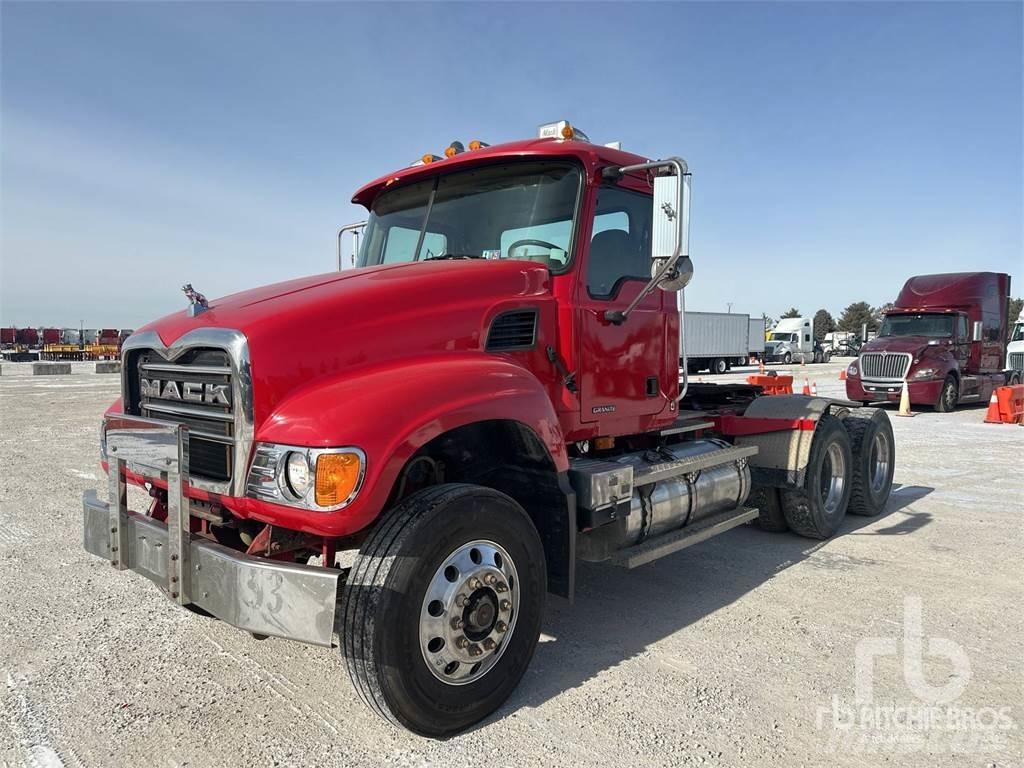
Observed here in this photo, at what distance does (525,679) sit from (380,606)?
113cm

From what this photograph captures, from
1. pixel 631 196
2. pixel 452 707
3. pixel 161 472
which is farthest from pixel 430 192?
pixel 452 707

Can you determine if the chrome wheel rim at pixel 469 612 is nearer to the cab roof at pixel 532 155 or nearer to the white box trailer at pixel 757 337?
the cab roof at pixel 532 155

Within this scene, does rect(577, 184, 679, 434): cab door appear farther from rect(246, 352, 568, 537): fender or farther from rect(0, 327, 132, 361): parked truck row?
rect(0, 327, 132, 361): parked truck row

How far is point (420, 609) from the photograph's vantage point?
281 centimetres

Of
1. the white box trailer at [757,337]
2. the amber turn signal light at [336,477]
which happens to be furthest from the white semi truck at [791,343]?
the amber turn signal light at [336,477]

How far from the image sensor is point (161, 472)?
3.08 metres

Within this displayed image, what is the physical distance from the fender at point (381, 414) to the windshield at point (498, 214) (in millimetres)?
1024

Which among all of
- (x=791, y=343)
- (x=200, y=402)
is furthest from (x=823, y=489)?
(x=791, y=343)

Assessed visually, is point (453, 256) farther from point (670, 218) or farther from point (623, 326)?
point (670, 218)

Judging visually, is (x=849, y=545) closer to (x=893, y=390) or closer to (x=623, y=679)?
(x=623, y=679)

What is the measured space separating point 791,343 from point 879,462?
138ft

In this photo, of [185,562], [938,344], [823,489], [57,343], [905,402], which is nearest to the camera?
[185,562]

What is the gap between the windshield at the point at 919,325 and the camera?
1708 centimetres

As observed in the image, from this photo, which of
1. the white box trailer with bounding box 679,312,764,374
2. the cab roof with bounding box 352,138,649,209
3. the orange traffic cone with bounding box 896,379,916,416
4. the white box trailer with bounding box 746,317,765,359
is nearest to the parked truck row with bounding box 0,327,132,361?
the white box trailer with bounding box 679,312,764,374
